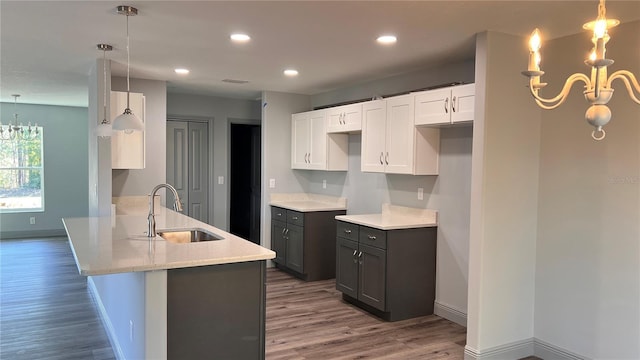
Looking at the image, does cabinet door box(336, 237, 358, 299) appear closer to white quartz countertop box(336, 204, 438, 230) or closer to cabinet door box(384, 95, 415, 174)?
white quartz countertop box(336, 204, 438, 230)

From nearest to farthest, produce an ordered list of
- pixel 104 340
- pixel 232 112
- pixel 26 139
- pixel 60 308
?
pixel 104 340
pixel 60 308
pixel 232 112
pixel 26 139

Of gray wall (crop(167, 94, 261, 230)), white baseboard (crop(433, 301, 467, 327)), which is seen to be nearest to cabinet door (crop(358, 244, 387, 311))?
white baseboard (crop(433, 301, 467, 327))

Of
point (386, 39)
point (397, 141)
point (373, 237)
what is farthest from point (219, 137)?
point (386, 39)

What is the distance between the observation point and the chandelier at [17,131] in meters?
8.11

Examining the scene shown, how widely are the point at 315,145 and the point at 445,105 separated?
231 cm

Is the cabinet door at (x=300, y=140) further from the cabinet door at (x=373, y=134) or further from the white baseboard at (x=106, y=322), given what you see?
the white baseboard at (x=106, y=322)

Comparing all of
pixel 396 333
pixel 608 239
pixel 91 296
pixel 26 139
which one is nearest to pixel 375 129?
pixel 396 333

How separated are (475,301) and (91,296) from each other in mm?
3956

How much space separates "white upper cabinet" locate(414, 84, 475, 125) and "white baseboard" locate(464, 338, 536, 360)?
174 cm

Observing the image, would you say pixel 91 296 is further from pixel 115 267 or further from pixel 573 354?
pixel 573 354

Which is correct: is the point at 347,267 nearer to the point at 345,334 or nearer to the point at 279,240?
the point at 345,334

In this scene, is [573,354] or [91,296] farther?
[91,296]

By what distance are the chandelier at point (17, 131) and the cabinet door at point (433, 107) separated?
23.1ft

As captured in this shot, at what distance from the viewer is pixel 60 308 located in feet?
15.3
